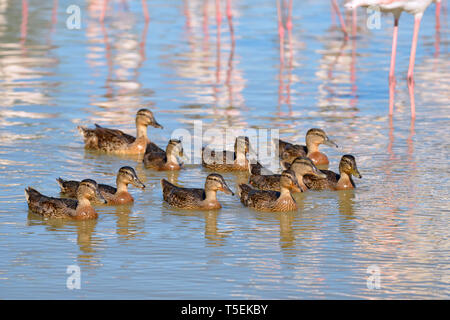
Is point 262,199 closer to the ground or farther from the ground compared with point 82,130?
closer to the ground

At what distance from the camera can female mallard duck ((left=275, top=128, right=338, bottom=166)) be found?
12.9 metres

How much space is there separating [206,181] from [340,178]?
171 cm

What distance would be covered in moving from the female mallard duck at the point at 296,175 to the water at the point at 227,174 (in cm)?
24

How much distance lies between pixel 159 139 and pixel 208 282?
20.8ft

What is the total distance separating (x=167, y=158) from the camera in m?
12.5

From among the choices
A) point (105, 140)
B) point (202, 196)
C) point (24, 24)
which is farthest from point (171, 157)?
point (24, 24)

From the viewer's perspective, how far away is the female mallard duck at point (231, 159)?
12.5 m

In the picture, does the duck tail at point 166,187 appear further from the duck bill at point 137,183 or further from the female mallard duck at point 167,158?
the female mallard duck at point 167,158

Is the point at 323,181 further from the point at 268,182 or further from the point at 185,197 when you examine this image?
the point at 185,197

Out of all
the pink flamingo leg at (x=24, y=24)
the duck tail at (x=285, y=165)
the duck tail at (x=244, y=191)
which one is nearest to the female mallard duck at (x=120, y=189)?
the duck tail at (x=244, y=191)

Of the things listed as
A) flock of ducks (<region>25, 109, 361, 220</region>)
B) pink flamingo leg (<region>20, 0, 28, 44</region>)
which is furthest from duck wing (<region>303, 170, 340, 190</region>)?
pink flamingo leg (<region>20, 0, 28, 44</region>)

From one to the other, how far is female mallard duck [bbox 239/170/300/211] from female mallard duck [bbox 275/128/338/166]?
1981 mm
